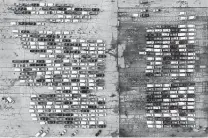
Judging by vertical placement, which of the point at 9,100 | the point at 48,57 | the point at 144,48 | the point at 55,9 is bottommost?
the point at 9,100

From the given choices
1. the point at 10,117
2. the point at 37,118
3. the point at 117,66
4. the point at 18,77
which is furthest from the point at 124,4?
the point at 10,117

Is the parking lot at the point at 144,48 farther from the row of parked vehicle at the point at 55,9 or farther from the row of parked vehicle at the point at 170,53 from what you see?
the row of parked vehicle at the point at 55,9

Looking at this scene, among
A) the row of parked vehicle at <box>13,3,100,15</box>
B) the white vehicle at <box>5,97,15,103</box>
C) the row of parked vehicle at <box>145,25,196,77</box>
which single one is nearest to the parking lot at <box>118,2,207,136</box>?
the row of parked vehicle at <box>145,25,196,77</box>

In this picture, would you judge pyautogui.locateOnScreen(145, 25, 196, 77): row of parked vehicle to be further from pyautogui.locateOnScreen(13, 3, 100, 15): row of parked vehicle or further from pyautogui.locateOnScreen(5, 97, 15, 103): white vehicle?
pyautogui.locateOnScreen(5, 97, 15, 103): white vehicle

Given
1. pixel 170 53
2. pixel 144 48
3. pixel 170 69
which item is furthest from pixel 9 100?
pixel 170 53

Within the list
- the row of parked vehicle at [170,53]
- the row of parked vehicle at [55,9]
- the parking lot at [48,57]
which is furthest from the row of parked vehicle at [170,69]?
the row of parked vehicle at [55,9]

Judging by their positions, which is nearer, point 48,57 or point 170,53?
point 170,53

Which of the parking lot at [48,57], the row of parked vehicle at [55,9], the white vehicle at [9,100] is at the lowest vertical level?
the white vehicle at [9,100]

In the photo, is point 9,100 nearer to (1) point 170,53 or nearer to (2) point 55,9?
(2) point 55,9

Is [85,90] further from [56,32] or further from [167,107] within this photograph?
[167,107]

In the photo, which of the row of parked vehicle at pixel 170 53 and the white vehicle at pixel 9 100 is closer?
the row of parked vehicle at pixel 170 53

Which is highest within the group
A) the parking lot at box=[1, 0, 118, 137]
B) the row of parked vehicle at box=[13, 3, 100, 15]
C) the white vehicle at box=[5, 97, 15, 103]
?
the row of parked vehicle at box=[13, 3, 100, 15]
